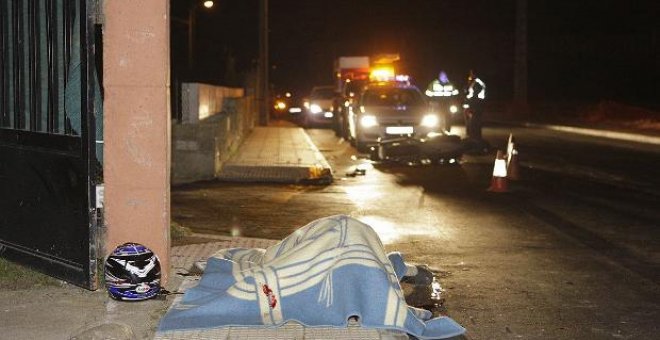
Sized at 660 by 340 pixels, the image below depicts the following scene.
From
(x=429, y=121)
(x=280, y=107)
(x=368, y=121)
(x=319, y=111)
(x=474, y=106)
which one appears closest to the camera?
(x=474, y=106)

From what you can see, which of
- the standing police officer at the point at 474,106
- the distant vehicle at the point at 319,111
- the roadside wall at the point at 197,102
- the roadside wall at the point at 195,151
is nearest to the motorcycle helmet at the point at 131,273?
the roadside wall at the point at 195,151

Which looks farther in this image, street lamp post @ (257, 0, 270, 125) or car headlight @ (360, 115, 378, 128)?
street lamp post @ (257, 0, 270, 125)

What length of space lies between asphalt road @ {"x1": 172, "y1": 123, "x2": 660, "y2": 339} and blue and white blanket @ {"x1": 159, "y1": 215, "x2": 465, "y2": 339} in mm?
793

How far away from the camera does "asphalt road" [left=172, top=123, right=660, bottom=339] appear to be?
7.61m

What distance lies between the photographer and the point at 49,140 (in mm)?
7590

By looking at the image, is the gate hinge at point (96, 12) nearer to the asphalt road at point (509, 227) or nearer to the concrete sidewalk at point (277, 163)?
the asphalt road at point (509, 227)

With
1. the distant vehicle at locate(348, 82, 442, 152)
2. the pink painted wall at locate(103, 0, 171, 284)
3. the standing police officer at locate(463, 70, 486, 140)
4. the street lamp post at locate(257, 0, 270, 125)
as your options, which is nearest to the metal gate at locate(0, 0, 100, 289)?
the pink painted wall at locate(103, 0, 171, 284)

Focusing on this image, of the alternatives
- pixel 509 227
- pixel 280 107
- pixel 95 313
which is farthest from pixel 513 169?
pixel 280 107

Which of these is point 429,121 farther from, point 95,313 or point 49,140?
point 95,313

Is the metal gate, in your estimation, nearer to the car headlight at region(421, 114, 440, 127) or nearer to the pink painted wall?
the pink painted wall

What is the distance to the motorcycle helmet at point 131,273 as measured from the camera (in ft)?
22.5

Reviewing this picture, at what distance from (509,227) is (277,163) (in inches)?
305

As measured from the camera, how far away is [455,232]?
1144 cm

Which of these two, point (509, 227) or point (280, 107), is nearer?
point (509, 227)
